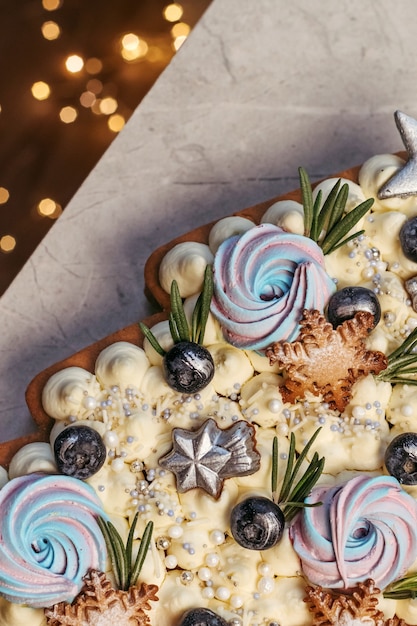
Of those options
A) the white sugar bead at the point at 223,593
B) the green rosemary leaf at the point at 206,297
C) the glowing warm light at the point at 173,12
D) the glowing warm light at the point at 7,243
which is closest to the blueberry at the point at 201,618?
the white sugar bead at the point at 223,593

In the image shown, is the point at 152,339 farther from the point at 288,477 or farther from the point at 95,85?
the point at 95,85

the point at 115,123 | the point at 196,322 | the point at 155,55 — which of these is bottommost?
the point at 196,322

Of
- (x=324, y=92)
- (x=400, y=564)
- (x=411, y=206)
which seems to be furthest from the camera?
(x=324, y=92)

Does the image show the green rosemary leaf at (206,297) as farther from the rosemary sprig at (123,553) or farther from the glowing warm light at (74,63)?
the glowing warm light at (74,63)

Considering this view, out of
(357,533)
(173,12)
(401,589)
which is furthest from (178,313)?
(173,12)

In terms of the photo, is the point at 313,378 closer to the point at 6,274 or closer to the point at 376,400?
the point at 376,400

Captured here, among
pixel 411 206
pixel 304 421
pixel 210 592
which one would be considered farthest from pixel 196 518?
pixel 411 206
